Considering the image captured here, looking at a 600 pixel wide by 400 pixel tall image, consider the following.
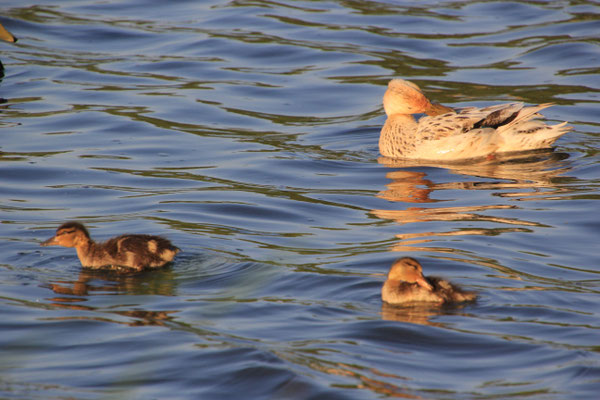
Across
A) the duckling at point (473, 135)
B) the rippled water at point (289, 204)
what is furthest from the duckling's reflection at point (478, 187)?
the duckling at point (473, 135)

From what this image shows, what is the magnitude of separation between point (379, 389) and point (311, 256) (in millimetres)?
2875

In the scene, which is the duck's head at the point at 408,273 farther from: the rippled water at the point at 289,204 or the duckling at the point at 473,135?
the duckling at the point at 473,135

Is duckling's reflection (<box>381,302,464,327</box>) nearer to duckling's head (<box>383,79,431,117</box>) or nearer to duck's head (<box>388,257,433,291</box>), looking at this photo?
duck's head (<box>388,257,433,291</box>)

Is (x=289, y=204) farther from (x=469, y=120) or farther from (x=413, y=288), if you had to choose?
(x=413, y=288)

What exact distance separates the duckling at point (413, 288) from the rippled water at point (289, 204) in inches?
5.1

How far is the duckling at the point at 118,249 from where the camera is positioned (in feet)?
27.6

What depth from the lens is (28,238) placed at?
937cm

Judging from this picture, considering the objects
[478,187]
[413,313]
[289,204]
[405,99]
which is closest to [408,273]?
[413,313]

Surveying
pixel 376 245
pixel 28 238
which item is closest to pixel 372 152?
pixel 376 245

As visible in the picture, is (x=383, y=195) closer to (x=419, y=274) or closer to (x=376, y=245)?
(x=376, y=245)

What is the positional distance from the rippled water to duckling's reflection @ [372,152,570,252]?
44 mm

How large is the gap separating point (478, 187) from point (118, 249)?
4.47 meters

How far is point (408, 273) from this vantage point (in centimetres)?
746

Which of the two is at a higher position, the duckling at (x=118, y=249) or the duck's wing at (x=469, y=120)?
the duck's wing at (x=469, y=120)
